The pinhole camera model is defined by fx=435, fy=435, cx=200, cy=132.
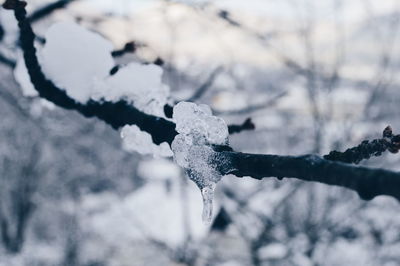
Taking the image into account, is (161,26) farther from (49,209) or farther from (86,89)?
(49,209)

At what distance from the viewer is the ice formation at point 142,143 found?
1258 millimetres

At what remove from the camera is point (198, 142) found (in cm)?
96

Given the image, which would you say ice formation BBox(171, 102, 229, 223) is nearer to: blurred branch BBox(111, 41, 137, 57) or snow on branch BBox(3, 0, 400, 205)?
snow on branch BBox(3, 0, 400, 205)

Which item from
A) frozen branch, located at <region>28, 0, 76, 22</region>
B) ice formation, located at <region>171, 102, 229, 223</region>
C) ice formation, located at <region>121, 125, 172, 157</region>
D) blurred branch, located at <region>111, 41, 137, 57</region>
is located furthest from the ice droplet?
frozen branch, located at <region>28, 0, 76, 22</region>

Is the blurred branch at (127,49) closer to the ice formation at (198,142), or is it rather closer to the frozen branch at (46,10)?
the ice formation at (198,142)

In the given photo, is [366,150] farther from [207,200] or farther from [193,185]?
[193,185]

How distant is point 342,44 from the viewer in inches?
232

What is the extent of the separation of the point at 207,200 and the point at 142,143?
0.36 meters

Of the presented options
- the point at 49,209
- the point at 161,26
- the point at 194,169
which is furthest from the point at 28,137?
the point at 194,169

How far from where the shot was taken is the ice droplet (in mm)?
989

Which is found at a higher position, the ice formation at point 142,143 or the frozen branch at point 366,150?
the frozen branch at point 366,150

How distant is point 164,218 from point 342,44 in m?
6.72

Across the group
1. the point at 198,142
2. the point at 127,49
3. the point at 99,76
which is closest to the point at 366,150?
the point at 198,142

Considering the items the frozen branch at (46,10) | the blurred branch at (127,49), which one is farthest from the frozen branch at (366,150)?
the frozen branch at (46,10)
